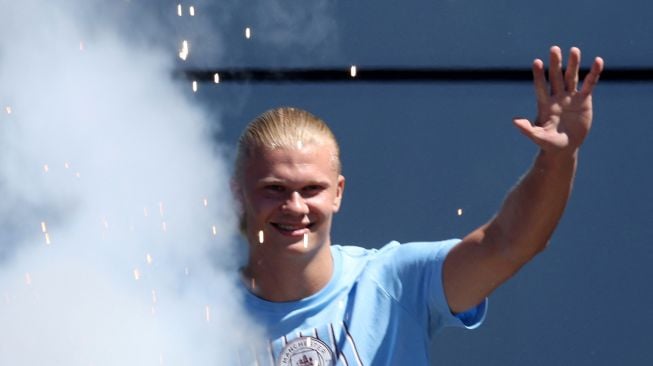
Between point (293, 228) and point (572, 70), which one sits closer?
point (572, 70)

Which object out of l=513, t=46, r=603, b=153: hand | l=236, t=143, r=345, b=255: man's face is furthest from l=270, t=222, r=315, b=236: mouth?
l=513, t=46, r=603, b=153: hand

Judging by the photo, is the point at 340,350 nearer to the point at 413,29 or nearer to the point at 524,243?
the point at 524,243

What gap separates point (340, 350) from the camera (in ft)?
5.70

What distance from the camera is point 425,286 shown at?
175cm

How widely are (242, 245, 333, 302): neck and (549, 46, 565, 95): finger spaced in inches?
16.2

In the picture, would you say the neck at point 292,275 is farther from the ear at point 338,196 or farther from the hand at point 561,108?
the hand at point 561,108

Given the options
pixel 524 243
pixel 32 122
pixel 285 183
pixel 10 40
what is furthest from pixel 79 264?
pixel 524 243

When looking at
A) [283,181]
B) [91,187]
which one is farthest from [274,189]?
[91,187]

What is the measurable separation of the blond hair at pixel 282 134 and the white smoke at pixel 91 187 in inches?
12.5

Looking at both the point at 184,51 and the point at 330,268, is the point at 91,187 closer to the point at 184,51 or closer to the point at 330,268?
the point at 184,51

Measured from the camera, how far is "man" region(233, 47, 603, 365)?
1700 mm

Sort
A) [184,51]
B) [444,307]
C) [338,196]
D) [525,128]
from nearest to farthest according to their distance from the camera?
[525,128], [444,307], [338,196], [184,51]

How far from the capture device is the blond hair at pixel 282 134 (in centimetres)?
181

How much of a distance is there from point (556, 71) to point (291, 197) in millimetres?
418
